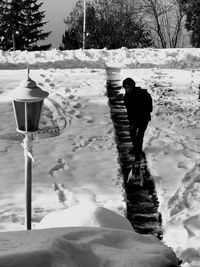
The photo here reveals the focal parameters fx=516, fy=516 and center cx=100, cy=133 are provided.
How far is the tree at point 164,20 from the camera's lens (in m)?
36.5

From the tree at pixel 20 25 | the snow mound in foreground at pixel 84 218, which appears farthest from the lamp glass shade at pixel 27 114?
the tree at pixel 20 25

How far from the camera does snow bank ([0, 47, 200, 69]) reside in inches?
811

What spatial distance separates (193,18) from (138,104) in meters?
27.0

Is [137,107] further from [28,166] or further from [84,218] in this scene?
[84,218]

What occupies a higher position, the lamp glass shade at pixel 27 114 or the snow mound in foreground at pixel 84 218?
the lamp glass shade at pixel 27 114

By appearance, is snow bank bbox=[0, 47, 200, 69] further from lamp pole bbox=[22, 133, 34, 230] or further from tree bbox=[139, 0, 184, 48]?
lamp pole bbox=[22, 133, 34, 230]

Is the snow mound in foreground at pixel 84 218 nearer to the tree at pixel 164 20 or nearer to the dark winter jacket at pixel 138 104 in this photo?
the dark winter jacket at pixel 138 104

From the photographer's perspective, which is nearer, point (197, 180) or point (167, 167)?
point (197, 180)

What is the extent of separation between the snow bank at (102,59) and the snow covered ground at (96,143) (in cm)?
4

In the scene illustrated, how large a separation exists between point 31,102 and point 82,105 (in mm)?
9609

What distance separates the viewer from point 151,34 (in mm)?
39406

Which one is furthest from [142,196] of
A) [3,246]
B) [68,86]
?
[68,86]

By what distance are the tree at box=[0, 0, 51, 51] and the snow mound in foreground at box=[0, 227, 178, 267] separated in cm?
3930

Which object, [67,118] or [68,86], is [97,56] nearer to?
[68,86]
